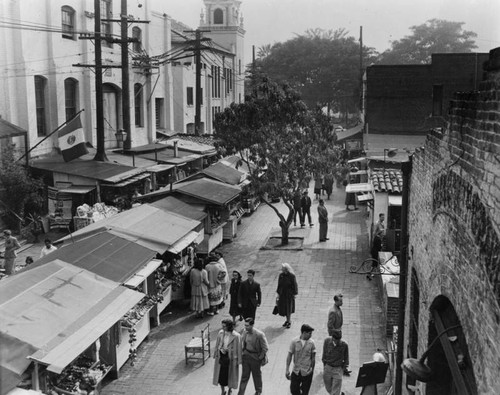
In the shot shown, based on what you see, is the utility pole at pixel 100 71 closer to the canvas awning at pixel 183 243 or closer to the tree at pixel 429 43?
the canvas awning at pixel 183 243

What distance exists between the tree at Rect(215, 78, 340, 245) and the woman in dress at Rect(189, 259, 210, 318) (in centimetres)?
686

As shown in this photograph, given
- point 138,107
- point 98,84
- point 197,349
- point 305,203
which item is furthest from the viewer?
point 138,107

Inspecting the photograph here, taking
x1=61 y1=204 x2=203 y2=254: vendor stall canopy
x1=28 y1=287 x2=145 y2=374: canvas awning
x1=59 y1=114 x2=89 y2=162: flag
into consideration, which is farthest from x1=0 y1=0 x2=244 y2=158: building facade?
x1=28 y1=287 x2=145 y2=374: canvas awning

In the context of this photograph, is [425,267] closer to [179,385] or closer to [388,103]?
[179,385]

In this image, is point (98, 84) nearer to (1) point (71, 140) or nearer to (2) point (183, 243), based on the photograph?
(1) point (71, 140)

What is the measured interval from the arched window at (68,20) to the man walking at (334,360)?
21869 mm

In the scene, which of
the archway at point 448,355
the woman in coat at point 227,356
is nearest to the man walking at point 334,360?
the woman in coat at point 227,356

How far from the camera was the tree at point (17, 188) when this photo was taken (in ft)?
66.4

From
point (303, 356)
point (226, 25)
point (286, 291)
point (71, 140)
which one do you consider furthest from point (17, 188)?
point (226, 25)

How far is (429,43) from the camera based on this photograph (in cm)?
6794

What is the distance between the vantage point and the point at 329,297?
605 inches

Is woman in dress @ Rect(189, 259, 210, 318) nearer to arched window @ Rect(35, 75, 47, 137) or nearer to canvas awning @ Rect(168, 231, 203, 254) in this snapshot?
canvas awning @ Rect(168, 231, 203, 254)

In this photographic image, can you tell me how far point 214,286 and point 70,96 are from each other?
56.0 ft

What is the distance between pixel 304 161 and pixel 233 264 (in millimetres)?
4274
